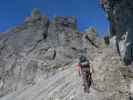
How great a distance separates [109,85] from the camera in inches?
651

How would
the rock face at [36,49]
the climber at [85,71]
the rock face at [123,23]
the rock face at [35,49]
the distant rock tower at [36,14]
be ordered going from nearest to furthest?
1. the climber at [85,71]
2. the rock face at [123,23]
3. the rock face at [36,49]
4. the rock face at [35,49]
5. the distant rock tower at [36,14]

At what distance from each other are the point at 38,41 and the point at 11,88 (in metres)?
15.0

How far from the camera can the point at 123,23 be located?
18.5 metres

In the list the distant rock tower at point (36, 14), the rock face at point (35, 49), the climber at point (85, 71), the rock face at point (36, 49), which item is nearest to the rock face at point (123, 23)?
the climber at point (85, 71)

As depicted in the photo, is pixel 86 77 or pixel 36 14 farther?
pixel 36 14

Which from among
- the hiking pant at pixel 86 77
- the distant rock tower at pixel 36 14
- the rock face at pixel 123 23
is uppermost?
the distant rock tower at pixel 36 14

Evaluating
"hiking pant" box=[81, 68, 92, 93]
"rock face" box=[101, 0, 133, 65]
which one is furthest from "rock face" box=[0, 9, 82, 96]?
"hiking pant" box=[81, 68, 92, 93]

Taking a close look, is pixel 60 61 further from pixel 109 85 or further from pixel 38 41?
pixel 109 85

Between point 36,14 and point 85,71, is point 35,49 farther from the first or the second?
point 85,71

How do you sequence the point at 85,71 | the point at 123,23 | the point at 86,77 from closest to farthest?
the point at 85,71
the point at 86,77
the point at 123,23

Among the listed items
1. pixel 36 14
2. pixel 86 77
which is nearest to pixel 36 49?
pixel 36 14

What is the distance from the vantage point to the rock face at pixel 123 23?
1742 centimetres

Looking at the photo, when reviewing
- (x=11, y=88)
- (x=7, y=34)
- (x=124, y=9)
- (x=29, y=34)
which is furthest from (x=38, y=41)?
(x=124, y=9)

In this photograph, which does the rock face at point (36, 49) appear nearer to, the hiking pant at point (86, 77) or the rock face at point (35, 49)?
the rock face at point (35, 49)
